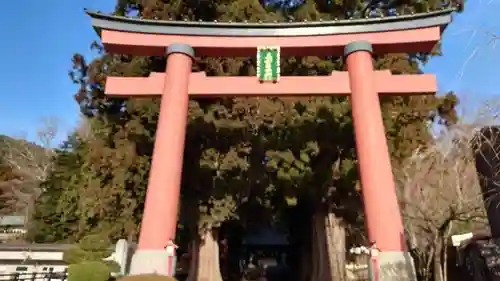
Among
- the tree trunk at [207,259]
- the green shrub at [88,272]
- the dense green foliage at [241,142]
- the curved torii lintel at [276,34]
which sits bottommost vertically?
the green shrub at [88,272]

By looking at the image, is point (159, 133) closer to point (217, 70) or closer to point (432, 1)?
point (217, 70)

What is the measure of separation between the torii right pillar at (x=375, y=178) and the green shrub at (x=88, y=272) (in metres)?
5.03

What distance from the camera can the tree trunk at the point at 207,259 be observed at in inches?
492

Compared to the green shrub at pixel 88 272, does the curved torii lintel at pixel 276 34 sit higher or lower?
higher

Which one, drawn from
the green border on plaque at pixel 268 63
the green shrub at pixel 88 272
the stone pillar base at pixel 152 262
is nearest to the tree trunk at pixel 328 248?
the green border on plaque at pixel 268 63

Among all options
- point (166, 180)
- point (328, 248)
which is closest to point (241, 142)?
point (166, 180)

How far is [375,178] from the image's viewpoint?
26.5 ft

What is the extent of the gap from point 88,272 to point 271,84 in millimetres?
5306

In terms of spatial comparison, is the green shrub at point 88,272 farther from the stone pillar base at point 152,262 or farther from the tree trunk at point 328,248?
the tree trunk at point 328,248

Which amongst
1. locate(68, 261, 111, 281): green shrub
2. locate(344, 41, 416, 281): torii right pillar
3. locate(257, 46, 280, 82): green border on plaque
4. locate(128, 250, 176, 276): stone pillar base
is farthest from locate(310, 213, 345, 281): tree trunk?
locate(68, 261, 111, 281): green shrub

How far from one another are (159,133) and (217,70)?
4063 mm

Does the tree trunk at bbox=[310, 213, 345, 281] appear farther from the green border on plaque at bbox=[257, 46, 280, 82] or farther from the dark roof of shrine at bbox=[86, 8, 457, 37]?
the dark roof of shrine at bbox=[86, 8, 457, 37]

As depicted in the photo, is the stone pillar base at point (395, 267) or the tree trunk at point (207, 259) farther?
the tree trunk at point (207, 259)

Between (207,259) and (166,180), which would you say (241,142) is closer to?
(166,180)
